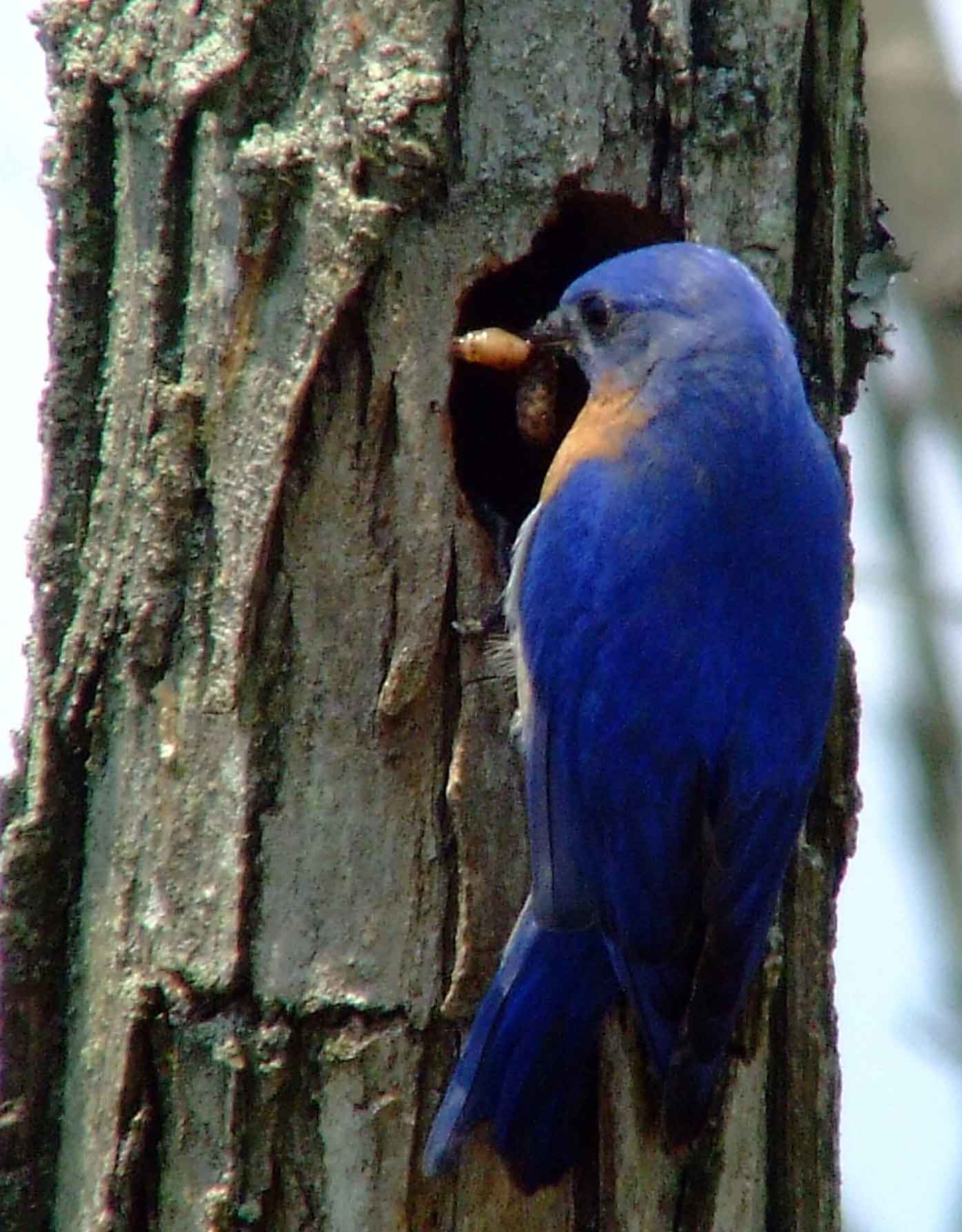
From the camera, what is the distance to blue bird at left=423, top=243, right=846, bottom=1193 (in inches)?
119

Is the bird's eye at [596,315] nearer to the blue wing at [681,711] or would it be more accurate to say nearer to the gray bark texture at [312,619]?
the gray bark texture at [312,619]

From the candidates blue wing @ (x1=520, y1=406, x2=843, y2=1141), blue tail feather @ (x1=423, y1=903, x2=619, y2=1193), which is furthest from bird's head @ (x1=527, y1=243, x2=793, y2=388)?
blue tail feather @ (x1=423, y1=903, x2=619, y2=1193)

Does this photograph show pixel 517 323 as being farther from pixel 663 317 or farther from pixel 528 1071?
pixel 528 1071

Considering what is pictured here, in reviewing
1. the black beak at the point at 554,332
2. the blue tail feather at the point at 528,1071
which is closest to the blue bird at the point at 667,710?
the blue tail feather at the point at 528,1071

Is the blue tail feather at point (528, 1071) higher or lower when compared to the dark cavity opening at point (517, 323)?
lower

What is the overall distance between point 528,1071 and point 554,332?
54.6 inches

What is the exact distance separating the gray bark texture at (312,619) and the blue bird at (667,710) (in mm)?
82

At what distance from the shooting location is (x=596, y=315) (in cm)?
354

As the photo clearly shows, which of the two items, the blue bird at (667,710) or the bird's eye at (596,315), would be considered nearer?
the blue bird at (667,710)

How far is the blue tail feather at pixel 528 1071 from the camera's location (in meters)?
3.01

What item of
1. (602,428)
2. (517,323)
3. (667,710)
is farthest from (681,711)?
(517,323)

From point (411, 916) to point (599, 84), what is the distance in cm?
147

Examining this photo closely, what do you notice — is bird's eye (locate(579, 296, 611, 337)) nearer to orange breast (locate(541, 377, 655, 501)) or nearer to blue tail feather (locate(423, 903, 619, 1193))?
orange breast (locate(541, 377, 655, 501))

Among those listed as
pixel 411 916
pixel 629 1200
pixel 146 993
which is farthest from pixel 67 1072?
pixel 629 1200
